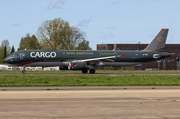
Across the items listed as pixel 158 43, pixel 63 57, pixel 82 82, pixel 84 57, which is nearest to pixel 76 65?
pixel 63 57

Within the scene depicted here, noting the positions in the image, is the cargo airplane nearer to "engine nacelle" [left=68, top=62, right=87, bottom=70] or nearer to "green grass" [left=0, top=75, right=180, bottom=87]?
"engine nacelle" [left=68, top=62, right=87, bottom=70]

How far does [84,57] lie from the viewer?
163 ft

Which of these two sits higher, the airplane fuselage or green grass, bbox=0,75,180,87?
the airplane fuselage

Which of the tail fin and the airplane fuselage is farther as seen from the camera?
the tail fin

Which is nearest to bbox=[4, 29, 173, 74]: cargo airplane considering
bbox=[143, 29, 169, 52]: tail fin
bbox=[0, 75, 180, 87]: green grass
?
bbox=[143, 29, 169, 52]: tail fin

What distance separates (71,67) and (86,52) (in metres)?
5.63

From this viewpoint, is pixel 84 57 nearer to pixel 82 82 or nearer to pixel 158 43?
pixel 158 43

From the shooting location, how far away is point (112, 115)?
10.8 m

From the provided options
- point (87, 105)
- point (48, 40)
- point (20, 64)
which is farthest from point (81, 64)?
point (48, 40)

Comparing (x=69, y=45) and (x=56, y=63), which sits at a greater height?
(x=69, y=45)

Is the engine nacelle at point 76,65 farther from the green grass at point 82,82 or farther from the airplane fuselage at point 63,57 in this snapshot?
the green grass at point 82,82

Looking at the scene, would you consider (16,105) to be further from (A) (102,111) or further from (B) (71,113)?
(A) (102,111)

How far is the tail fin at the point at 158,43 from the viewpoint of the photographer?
182 feet

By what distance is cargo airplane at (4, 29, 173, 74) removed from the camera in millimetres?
47031
